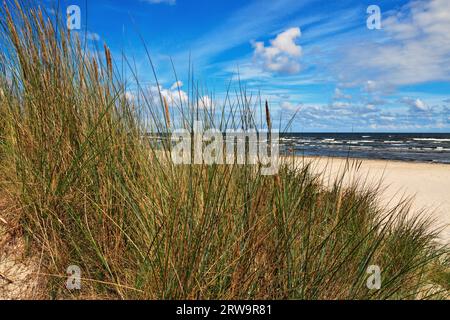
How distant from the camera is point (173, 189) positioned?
5.30 feet

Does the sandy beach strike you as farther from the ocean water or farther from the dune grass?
the dune grass

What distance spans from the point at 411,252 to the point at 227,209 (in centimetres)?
164

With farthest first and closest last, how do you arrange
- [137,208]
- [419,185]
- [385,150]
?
1. [385,150]
2. [419,185]
3. [137,208]

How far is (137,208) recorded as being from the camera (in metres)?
1.70

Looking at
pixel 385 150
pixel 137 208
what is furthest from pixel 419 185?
pixel 385 150

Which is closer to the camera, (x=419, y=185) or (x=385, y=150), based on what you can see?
(x=419, y=185)

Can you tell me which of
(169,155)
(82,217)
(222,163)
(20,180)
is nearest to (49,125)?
(20,180)

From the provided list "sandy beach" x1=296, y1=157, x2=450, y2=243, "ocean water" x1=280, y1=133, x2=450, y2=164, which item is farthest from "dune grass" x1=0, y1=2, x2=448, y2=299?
"ocean water" x1=280, y1=133, x2=450, y2=164

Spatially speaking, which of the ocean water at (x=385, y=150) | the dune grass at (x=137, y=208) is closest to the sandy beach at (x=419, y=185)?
the ocean water at (x=385, y=150)

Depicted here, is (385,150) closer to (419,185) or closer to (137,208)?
→ (419,185)

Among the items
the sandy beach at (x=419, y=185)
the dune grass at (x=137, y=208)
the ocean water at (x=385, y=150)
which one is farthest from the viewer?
the ocean water at (x=385, y=150)

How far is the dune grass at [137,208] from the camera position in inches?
57.5

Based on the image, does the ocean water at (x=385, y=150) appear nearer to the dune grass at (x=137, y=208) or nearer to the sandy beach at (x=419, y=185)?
the sandy beach at (x=419, y=185)
